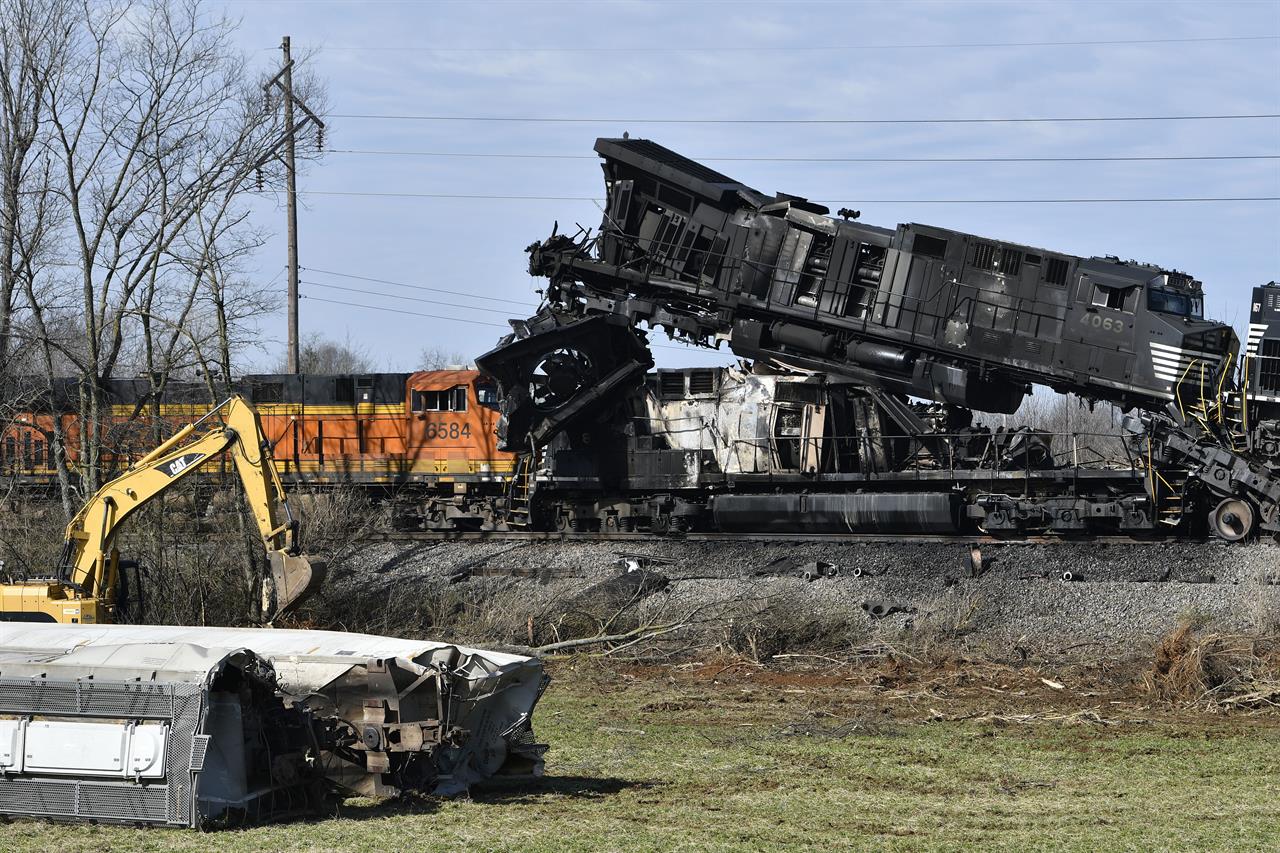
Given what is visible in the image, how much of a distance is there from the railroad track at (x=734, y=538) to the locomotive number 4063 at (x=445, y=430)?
7.15 ft

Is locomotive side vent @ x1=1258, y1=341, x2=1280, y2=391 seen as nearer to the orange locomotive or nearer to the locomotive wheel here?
the locomotive wheel

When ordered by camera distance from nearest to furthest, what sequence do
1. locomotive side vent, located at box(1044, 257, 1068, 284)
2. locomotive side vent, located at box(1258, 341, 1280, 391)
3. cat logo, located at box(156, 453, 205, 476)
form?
cat logo, located at box(156, 453, 205, 476)
locomotive side vent, located at box(1258, 341, 1280, 391)
locomotive side vent, located at box(1044, 257, 1068, 284)

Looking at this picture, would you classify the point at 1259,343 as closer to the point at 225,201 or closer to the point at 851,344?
the point at 851,344

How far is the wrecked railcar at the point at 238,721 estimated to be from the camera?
8555 mm

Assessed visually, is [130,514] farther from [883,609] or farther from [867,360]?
[867,360]

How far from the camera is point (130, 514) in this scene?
1541 centimetres

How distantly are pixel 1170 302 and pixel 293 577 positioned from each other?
520 inches

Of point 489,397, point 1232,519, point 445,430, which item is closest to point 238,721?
point 1232,519

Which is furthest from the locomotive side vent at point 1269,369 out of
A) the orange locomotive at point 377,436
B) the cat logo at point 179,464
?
the cat logo at point 179,464

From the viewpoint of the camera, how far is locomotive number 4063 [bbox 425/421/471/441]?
93.9 feet

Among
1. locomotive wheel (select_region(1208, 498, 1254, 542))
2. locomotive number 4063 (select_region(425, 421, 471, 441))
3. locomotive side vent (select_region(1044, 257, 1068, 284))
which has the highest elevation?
locomotive side vent (select_region(1044, 257, 1068, 284))

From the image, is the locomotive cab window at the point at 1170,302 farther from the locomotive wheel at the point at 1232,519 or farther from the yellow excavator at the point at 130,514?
the yellow excavator at the point at 130,514

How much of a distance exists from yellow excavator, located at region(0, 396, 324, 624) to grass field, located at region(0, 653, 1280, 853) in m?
3.37

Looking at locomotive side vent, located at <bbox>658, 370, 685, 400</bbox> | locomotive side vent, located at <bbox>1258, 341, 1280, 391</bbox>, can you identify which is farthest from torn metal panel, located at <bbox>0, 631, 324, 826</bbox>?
locomotive side vent, located at <bbox>658, 370, 685, 400</bbox>
